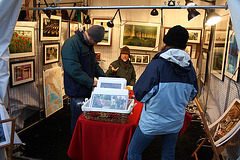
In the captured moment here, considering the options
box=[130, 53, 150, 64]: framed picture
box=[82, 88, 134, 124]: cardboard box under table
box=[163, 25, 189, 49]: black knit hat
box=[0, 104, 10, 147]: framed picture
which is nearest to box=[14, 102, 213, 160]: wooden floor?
box=[0, 104, 10, 147]: framed picture

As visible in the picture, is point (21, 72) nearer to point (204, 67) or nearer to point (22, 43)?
point (22, 43)

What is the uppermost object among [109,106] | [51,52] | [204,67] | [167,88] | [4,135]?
[51,52]

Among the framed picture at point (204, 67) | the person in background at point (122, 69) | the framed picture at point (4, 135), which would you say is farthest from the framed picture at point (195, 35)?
the framed picture at point (4, 135)

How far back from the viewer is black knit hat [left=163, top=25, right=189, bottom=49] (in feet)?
5.69

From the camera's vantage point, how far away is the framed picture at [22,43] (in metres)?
3.25

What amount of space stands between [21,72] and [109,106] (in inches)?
81.9

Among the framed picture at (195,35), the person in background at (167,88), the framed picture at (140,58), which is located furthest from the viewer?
the framed picture at (140,58)

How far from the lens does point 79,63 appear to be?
2617mm

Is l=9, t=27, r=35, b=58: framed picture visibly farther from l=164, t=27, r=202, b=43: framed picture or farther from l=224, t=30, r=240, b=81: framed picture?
l=164, t=27, r=202, b=43: framed picture

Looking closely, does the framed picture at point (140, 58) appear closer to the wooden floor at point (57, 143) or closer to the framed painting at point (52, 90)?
the framed painting at point (52, 90)

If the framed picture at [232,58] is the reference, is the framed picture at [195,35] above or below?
above

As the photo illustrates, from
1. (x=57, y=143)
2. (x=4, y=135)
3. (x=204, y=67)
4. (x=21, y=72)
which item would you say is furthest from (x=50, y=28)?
(x=204, y=67)

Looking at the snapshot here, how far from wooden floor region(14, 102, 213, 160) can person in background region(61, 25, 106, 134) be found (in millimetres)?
596

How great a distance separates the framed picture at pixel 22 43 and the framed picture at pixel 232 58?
319 centimetres
